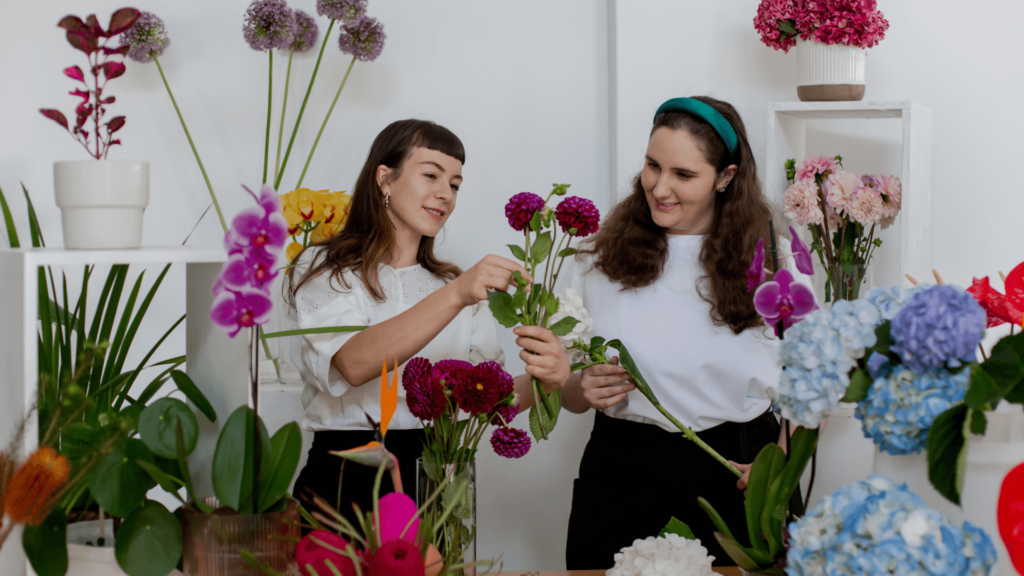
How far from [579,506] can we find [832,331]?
0.99 metres

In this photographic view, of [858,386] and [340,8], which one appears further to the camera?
[340,8]

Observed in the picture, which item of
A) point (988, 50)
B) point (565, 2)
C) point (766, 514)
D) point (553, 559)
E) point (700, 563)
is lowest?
point (553, 559)

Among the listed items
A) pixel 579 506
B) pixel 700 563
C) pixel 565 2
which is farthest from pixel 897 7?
pixel 700 563

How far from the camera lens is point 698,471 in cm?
147

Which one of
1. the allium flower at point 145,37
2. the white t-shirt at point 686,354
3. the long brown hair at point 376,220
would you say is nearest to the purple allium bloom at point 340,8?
the allium flower at point 145,37

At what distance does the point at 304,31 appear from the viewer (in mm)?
2092

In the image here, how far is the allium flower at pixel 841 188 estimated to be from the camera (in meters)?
1.77

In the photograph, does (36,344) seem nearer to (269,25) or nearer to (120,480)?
(120,480)

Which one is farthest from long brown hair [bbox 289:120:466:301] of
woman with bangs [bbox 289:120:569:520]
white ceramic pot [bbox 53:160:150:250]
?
white ceramic pot [bbox 53:160:150:250]

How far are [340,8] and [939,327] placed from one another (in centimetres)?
177

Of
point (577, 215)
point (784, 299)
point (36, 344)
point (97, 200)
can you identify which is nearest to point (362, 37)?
point (577, 215)

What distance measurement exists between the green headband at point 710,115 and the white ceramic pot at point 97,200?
1065 mm

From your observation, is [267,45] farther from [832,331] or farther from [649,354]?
[832,331]

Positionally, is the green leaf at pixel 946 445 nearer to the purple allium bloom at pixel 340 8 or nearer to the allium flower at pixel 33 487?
the allium flower at pixel 33 487
